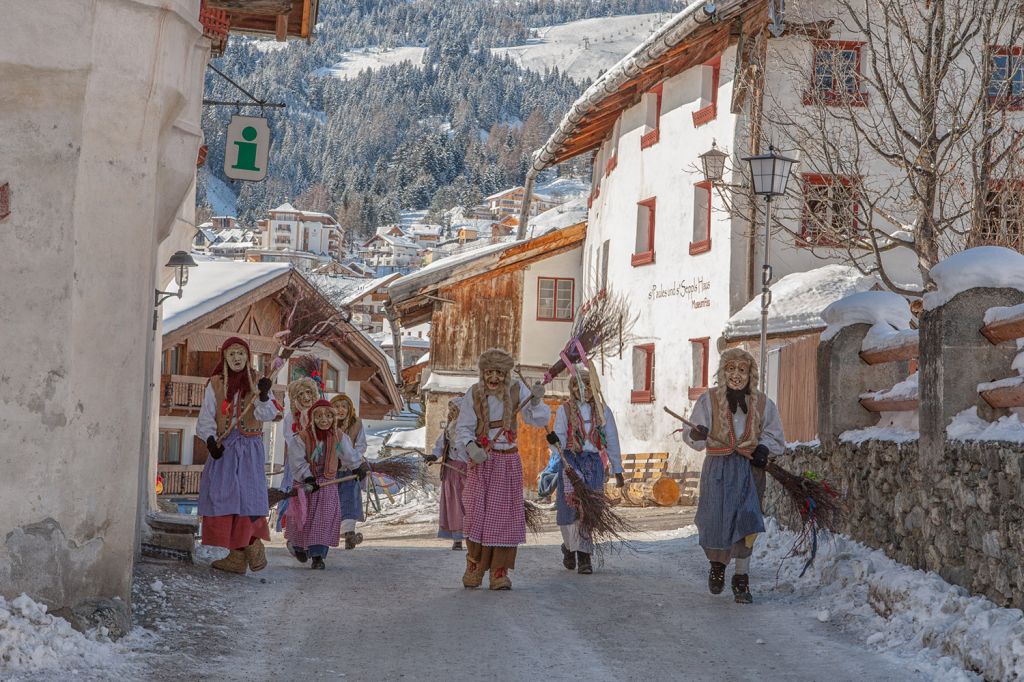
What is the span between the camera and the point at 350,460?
493 inches

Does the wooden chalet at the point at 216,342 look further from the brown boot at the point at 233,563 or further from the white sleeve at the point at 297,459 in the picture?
the brown boot at the point at 233,563

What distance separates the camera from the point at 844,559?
372 inches

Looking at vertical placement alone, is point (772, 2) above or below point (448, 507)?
above

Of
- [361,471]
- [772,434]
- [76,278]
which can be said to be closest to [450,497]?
[361,471]

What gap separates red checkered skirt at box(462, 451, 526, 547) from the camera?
10.1m

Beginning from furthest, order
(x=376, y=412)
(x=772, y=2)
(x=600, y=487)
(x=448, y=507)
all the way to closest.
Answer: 1. (x=376, y=412)
2. (x=772, y=2)
3. (x=448, y=507)
4. (x=600, y=487)

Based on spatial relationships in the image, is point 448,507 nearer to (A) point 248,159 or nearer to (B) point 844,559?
(A) point 248,159

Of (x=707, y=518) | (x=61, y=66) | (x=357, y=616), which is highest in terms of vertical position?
(x=61, y=66)

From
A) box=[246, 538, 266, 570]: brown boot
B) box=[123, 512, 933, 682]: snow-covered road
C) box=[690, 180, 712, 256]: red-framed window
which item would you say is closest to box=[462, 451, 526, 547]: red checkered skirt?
box=[123, 512, 933, 682]: snow-covered road

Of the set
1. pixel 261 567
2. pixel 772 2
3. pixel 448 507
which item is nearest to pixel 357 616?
pixel 261 567

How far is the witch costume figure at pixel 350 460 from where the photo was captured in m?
12.5

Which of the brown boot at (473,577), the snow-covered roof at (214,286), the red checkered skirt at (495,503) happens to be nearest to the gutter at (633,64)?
the snow-covered roof at (214,286)

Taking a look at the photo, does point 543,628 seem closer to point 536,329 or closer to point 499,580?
point 499,580

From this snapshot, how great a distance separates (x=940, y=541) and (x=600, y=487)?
4.42m
